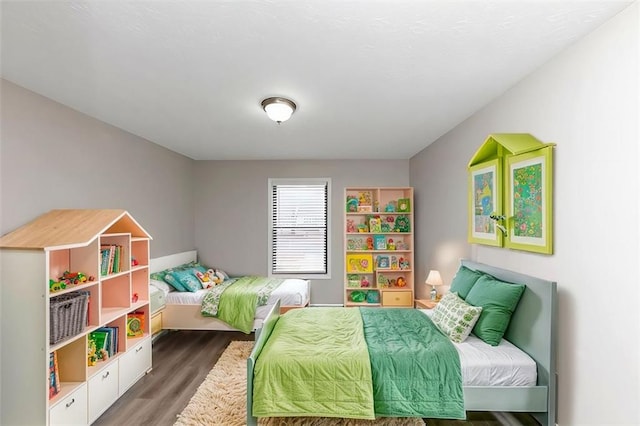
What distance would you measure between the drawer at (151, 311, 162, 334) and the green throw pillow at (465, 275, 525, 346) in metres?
3.47

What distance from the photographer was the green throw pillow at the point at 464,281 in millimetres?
2846

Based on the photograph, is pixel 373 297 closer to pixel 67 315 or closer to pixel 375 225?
pixel 375 225

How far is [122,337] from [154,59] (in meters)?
2.30

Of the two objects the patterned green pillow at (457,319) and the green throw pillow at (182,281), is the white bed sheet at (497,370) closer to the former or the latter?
the patterned green pillow at (457,319)

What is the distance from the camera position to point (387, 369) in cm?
214

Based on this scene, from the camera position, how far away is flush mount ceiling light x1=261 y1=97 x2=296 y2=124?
2.68 meters

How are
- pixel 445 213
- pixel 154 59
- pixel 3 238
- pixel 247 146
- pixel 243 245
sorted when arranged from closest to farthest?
pixel 154 59 < pixel 3 238 < pixel 445 213 < pixel 247 146 < pixel 243 245

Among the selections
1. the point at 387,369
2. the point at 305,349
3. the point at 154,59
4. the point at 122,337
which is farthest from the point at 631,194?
the point at 122,337

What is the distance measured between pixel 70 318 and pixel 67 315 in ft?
0.13

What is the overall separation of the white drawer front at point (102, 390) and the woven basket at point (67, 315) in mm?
429

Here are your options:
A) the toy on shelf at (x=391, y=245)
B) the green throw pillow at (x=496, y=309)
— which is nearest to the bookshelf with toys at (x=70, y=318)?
the green throw pillow at (x=496, y=309)

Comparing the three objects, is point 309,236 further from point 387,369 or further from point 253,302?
point 387,369

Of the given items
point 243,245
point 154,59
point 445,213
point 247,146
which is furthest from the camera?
point 243,245

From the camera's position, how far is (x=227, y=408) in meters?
2.55
